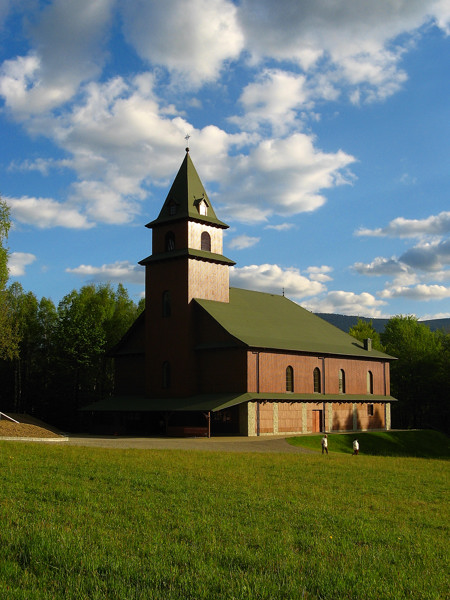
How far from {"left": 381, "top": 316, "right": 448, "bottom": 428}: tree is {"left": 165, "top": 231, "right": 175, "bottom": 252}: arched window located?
43613mm

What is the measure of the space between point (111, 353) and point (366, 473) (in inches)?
1563

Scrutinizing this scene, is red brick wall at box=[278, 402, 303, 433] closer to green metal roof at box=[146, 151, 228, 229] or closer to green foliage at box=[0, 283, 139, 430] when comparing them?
green metal roof at box=[146, 151, 228, 229]

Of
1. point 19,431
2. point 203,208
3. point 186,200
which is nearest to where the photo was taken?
point 19,431

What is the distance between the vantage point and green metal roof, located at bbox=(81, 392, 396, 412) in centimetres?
4638

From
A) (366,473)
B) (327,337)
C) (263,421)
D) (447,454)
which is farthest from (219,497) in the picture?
(327,337)

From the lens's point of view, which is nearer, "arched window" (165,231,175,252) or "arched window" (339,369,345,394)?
"arched window" (165,231,175,252)

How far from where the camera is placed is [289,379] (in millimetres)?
52688

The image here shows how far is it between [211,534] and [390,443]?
44711 millimetres

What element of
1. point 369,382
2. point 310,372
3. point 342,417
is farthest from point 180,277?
point 369,382

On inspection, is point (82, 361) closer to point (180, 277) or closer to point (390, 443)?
point (180, 277)

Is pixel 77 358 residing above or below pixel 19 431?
above

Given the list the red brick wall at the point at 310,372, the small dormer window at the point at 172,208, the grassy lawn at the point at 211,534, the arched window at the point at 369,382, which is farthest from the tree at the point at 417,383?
the grassy lawn at the point at 211,534

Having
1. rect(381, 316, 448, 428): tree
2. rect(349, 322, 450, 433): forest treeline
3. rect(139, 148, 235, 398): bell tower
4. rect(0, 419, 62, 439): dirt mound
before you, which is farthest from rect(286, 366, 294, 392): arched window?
rect(381, 316, 448, 428): tree

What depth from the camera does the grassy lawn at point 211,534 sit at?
8602 millimetres
